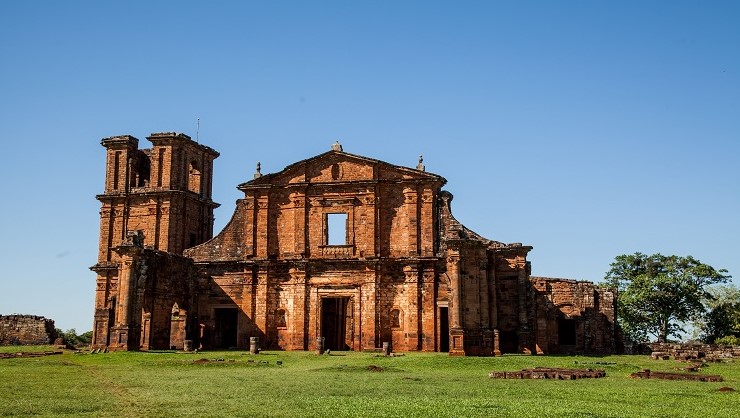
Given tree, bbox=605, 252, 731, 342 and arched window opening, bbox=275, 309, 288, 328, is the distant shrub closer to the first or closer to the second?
tree, bbox=605, 252, 731, 342

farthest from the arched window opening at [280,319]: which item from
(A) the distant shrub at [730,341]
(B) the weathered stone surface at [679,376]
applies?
(A) the distant shrub at [730,341]

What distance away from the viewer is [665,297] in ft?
161

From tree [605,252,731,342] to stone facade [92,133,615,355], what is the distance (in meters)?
9.00

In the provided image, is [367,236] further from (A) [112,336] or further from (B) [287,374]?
(B) [287,374]

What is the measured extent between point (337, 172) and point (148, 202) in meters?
11.5

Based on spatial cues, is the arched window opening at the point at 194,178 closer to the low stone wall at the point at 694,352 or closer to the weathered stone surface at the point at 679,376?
the low stone wall at the point at 694,352

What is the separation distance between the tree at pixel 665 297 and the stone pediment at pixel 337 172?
19.5 m

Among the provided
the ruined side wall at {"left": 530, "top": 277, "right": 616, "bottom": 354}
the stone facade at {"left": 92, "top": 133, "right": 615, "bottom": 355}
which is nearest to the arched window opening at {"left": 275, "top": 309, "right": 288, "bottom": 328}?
the stone facade at {"left": 92, "top": 133, "right": 615, "bottom": 355}

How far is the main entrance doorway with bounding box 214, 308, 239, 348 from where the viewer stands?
39.9 m

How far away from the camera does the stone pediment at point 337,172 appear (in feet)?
127

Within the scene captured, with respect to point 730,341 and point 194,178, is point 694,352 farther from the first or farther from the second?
point 194,178

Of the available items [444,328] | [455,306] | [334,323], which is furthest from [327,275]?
[455,306]

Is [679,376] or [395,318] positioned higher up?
[395,318]

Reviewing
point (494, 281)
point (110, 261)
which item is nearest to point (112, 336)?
point (110, 261)
